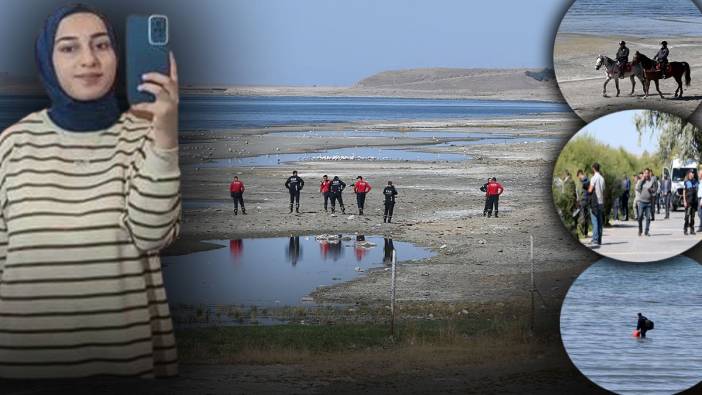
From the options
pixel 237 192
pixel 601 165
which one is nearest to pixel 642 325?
pixel 601 165

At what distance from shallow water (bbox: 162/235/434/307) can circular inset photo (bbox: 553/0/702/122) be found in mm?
1858

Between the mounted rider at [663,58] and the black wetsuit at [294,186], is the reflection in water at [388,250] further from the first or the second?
the mounted rider at [663,58]

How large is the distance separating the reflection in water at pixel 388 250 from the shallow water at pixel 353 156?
528mm

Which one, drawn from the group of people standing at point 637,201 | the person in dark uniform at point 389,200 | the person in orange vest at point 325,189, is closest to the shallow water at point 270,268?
the person in dark uniform at point 389,200

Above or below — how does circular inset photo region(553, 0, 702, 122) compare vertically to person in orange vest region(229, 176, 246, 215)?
above

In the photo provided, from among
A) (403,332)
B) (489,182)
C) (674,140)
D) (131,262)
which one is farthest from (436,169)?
(131,262)

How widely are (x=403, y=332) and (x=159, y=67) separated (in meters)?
3.23

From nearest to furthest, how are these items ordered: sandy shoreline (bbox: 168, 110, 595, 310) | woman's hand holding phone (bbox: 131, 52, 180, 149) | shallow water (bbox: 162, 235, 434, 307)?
1. woman's hand holding phone (bbox: 131, 52, 180, 149)
2. shallow water (bbox: 162, 235, 434, 307)
3. sandy shoreline (bbox: 168, 110, 595, 310)

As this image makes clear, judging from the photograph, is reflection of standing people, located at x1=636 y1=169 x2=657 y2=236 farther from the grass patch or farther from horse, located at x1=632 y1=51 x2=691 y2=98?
the grass patch

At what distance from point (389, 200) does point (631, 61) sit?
203 cm

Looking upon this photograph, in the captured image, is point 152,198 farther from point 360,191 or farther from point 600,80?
point 360,191

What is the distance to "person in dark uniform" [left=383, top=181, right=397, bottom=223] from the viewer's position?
7.77 meters

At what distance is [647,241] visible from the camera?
6.00m

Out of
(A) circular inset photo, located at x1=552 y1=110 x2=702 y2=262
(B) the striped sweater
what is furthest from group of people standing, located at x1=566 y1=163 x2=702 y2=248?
(B) the striped sweater
